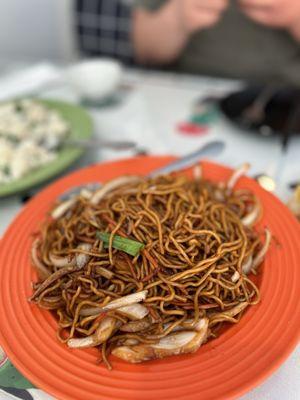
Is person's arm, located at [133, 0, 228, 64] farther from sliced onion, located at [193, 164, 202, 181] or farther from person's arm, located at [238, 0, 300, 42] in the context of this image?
sliced onion, located at [193, 164, 202, 181]

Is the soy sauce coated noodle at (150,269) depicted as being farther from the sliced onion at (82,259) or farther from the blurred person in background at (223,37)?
the blurred person in background at (223,37)

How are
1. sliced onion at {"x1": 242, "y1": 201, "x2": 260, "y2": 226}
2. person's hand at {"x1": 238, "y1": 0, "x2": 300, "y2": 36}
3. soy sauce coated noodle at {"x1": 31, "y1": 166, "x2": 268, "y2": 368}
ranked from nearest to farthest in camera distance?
1. soy sauce coated noodle at {"x1": 31, "y1": 166, "x2": 268, "y2": 368}
2. sliced onion at {"x1": 242, "y1": 201, "x2": 260, "y2": 226}
3. person's hand at {"x1": 238, "y1": 0, "x2": 300, "y2": 36}

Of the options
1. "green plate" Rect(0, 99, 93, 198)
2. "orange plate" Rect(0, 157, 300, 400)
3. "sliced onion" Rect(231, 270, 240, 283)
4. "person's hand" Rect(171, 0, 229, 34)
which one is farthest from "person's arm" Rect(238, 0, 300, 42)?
"sliced onion" Rect(231, 270, 240, 283)

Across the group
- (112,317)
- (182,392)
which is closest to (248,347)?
(182,392)

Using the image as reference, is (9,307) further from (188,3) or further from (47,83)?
(188,3)

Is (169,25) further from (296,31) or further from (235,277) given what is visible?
(235,277)

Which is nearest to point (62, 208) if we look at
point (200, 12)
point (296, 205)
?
point (296, 205)
